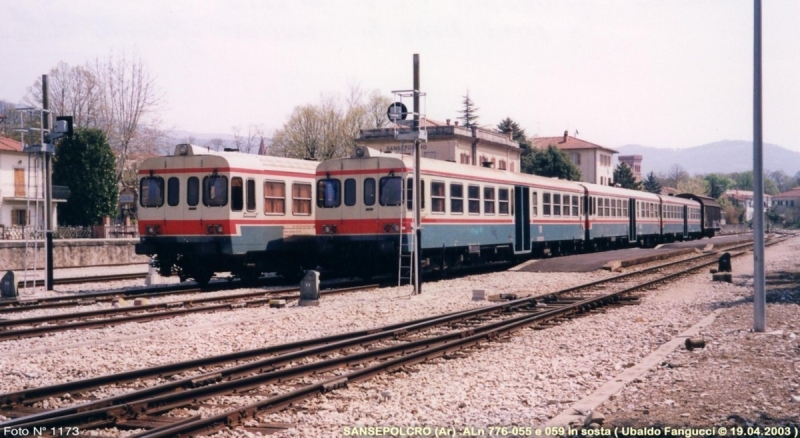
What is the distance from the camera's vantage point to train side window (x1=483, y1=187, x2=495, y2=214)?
23.6m

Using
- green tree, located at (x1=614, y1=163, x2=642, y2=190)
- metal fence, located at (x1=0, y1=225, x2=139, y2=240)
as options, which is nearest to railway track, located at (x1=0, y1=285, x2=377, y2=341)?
metal fence, located at (x1=0, y1=225, x2=139, y2=240)

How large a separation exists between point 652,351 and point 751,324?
121 inches

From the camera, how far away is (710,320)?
13.4m

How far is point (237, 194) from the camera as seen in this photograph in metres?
19.2

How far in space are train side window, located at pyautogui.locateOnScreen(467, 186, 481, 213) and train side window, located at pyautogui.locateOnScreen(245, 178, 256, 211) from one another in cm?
604

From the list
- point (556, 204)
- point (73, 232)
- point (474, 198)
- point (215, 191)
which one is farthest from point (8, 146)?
point (474, 198)

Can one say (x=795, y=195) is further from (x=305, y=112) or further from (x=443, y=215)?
(x=443, y=215)

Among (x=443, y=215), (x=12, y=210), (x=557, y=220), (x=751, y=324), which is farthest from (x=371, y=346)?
(x=12, y=210)

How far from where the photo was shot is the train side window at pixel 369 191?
798 inches

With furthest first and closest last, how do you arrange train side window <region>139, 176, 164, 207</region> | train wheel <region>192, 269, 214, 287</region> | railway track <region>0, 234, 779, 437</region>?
train wheel <region>192, 269, 214, 287</region>
train side window <region>139, 176, 164, 207</region>
railway track <region>0, 234, 779, 437</region>

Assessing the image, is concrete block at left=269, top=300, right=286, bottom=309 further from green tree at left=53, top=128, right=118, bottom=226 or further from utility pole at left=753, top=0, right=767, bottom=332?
green tree at left=53, top=128, right=118, bottom=226

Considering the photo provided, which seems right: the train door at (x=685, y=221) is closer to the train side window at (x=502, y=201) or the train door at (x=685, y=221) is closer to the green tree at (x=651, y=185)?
the train side window at (x=502, y=201)

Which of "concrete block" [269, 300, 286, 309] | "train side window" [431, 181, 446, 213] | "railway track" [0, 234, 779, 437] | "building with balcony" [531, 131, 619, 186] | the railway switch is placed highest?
"building with balcony" [531, 131, 619, 186]

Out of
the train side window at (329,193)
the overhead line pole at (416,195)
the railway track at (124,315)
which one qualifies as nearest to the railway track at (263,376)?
the overhead line pole at (416,195)
